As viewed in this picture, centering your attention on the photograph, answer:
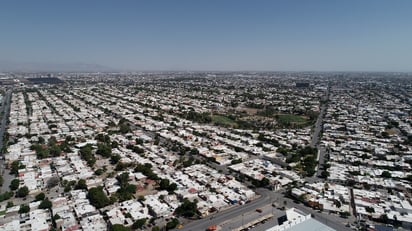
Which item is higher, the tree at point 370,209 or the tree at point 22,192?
the tree at point 370,209

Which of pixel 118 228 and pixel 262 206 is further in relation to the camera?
pixel 262 206

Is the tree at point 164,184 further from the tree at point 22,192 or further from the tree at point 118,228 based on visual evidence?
the tree at point 22,192

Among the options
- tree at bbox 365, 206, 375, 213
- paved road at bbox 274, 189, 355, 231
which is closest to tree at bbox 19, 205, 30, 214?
paved road at bbox 274, 189, 355, 231

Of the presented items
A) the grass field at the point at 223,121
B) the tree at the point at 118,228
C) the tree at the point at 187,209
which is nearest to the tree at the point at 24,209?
the tree at the point at 118,228

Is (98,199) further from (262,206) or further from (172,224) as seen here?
(262,206)

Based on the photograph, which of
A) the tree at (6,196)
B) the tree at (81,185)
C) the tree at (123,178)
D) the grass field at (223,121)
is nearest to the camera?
the tree at (6,196)

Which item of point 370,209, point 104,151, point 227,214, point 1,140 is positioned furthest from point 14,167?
point 370,209

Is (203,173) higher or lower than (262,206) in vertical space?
higher
